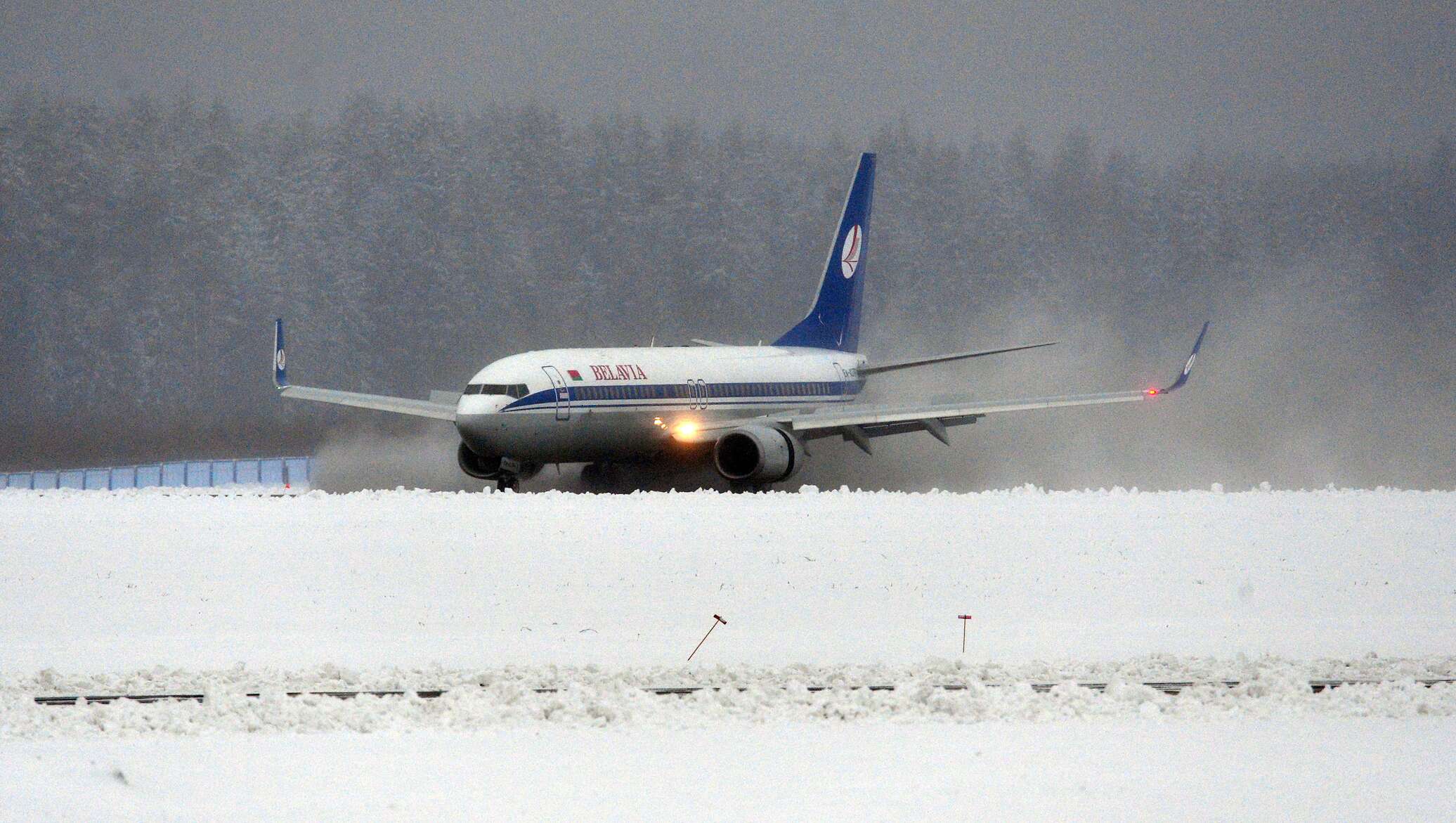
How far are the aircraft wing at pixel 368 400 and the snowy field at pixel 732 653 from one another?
724 cm

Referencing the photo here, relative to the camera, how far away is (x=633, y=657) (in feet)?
56.0

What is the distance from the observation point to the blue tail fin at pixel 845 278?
44906mm

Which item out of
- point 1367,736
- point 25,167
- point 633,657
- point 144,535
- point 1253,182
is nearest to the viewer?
point 1367,736

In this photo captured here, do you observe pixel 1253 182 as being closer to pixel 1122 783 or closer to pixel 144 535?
pixel 144 535

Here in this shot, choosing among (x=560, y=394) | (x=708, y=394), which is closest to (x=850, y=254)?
(x=708, y=394)

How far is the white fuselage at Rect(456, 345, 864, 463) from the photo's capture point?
33562 millimetres

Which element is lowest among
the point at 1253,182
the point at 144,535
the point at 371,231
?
the point at 144,535

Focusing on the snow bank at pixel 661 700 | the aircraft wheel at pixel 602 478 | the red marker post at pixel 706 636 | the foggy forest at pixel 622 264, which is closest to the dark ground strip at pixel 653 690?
the snow bank at pixel 661 700

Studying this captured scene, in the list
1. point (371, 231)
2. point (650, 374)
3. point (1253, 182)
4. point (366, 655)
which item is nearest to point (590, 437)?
point (650, 374)

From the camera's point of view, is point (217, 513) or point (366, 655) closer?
point (366, 655)

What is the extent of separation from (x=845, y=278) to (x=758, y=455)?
11.6 metres

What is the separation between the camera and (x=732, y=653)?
685 inches

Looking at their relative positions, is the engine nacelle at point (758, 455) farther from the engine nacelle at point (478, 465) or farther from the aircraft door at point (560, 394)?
the engine nacelle at point (478, 465)

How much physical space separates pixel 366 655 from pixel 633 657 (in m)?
2.70
